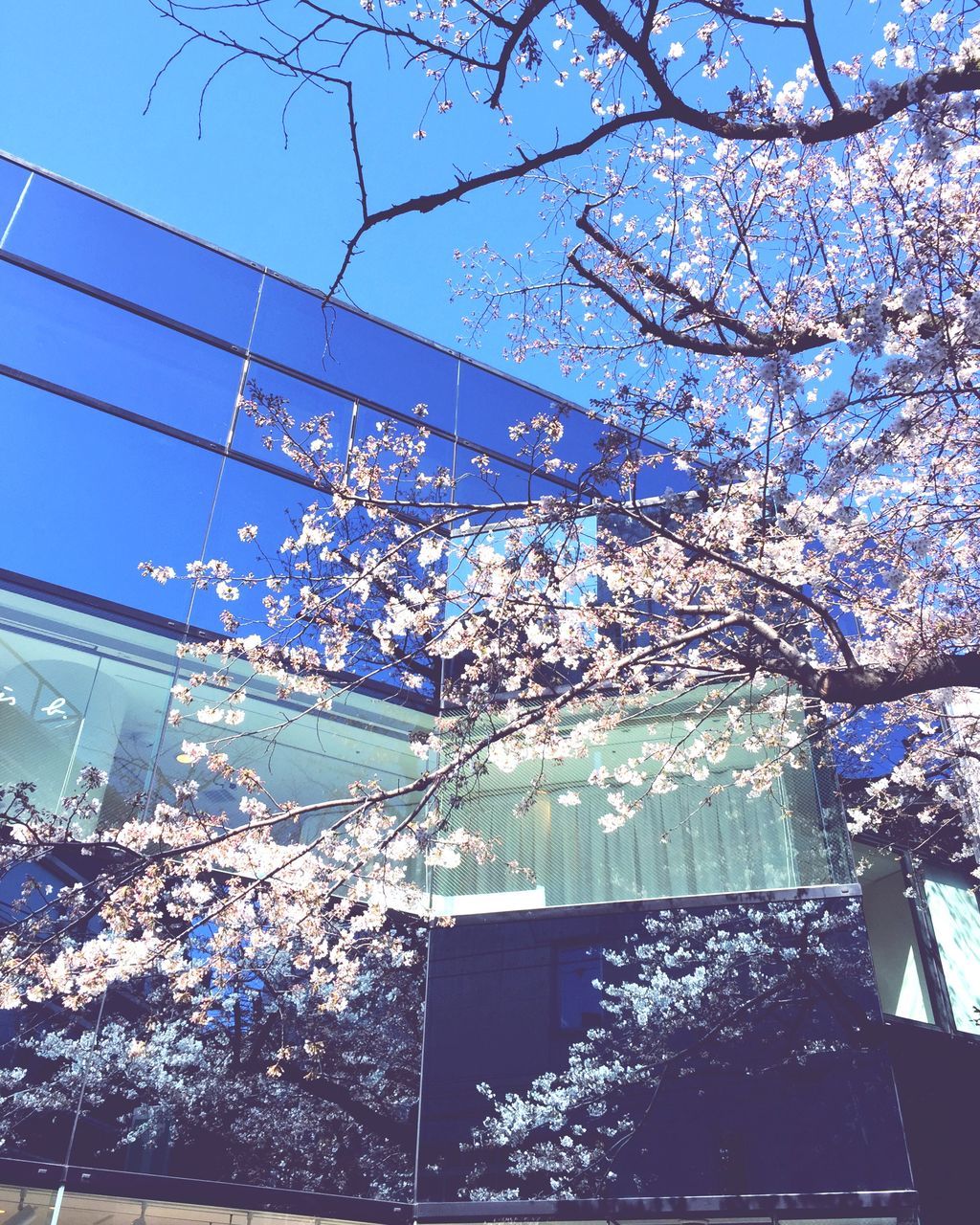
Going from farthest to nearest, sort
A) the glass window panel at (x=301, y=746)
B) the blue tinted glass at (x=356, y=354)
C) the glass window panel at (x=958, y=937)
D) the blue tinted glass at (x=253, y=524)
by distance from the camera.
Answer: the blue tinted glass at (x=356, y=354)
the glass window panel at (x=958, y=937)
the blue tinted glass at (x=253, y=524)
the glass window panel at (x=301, y=746)

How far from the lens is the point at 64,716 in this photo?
8.16 metres

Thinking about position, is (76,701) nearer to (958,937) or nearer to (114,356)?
(114,356)

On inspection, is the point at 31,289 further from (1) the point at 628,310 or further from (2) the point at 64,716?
(1) the point at 628,310

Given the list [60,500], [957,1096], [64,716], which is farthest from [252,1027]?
[957,1096]

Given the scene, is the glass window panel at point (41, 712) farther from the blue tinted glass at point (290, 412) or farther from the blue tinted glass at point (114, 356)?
the blue tinted glass at point (290, 412)

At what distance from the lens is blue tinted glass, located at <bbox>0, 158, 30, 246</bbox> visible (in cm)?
956

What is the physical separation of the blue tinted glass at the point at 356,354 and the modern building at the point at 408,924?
0.32 ft

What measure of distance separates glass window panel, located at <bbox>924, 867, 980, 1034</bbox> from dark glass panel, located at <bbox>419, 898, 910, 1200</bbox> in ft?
8.65

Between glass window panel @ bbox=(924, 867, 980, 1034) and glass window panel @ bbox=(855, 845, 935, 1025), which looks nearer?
glass window panel @ bbox=(855, 845, 935, 1025)

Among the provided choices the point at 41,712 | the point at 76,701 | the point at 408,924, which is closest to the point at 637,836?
the point at 408,924

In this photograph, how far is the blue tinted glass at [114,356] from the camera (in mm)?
9406

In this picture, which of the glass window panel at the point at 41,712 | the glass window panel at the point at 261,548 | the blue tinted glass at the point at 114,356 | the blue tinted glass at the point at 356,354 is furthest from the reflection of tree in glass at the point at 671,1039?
the blue tinted glass at the point at 114,356

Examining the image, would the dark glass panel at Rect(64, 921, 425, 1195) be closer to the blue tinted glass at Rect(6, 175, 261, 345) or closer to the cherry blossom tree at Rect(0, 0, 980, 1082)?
the cherry blossom tree at Rect(0, 0, 980, 1082)

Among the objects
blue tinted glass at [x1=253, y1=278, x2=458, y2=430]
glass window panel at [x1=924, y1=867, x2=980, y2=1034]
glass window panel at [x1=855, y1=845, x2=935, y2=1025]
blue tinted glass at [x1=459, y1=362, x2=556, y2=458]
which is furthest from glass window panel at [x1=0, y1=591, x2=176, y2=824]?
glass window panel at [x1=924, y1=867, x2=980, y2=1034]
